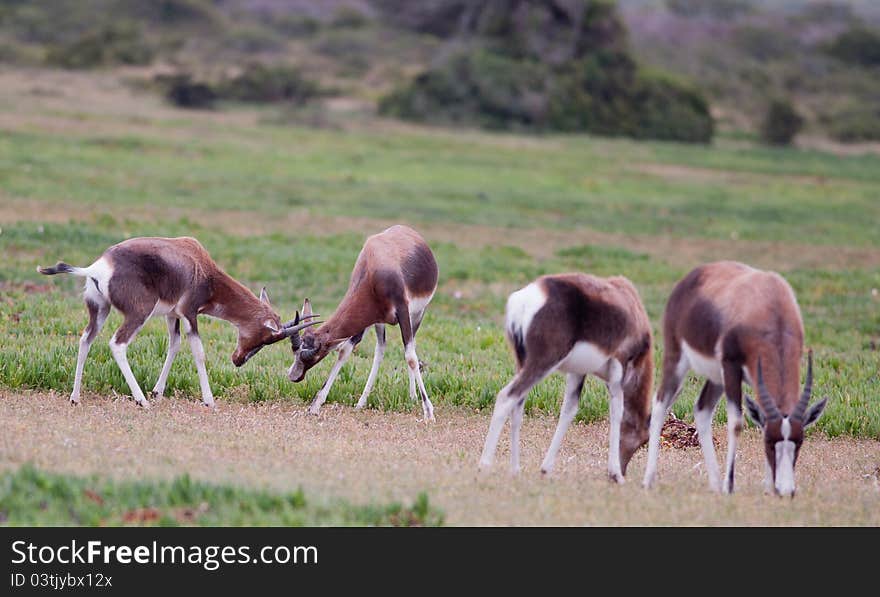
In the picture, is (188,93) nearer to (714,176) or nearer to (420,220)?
(714,176)

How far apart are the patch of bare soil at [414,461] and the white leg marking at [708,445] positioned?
159mm

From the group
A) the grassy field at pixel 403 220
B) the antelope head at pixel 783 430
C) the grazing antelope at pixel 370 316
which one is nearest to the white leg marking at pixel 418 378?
the grazing antelope at pixel 370 316

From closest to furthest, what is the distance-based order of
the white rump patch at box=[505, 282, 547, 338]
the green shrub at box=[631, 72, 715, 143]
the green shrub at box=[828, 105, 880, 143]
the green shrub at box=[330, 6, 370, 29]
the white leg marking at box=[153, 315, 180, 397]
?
1. the white rump patch at box=[505, 282, 547, 338]
2. the white leg marking at box=[153, 315, 180, 397]
3. the green shrub at box=[631, 72, 715, 143]
4. the green shrub at box=[828, 105, 880, 143]
5. the green shrub at box=[330, 6, 370, 29]

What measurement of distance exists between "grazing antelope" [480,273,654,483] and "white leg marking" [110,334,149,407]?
10.8 feet

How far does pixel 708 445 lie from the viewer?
8961 millimetres

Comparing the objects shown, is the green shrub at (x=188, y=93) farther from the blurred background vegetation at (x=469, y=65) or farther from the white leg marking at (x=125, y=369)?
the white leg marking at (x=125, y=369)

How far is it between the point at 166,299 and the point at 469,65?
122ft

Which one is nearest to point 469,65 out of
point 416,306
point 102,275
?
point 416,306

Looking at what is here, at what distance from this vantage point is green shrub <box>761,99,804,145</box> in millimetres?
47219

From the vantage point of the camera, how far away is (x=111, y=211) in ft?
72.9

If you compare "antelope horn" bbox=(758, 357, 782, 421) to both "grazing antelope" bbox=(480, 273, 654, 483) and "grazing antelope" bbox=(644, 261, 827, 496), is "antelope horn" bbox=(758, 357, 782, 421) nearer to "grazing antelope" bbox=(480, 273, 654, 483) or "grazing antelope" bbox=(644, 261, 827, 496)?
"grazing antelope" bbox=(644, 261, 827, 496)

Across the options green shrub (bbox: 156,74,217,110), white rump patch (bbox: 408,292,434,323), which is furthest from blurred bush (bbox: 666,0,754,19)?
white rump patch (bbox: 408,292,434,323)

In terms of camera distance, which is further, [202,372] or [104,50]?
[104,50]

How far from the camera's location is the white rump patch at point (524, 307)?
8.73m
